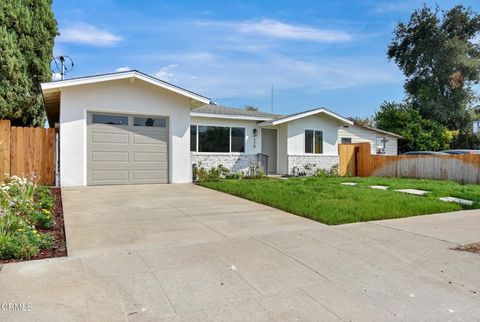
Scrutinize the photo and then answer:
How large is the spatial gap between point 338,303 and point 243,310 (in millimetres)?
840

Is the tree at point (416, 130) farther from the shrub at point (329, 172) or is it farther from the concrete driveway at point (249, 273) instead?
the concrete driveway at point (249, 273)

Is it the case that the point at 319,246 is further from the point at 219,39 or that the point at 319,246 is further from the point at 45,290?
the point at 219,39

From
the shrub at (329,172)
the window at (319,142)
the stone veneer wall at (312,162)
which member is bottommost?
the shrub at (329,172)

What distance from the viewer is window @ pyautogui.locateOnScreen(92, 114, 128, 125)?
10961 mm

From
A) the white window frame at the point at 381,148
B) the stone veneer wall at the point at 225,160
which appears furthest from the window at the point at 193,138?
the white window frame at the point at 381,148

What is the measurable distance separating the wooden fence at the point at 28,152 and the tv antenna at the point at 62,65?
6.90 metres

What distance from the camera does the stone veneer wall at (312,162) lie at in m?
16.3

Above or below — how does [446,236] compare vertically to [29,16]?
below

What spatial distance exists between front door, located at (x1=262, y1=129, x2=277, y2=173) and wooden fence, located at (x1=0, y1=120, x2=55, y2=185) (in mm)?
9555

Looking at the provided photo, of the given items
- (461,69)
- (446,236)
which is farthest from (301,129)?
(461,69)

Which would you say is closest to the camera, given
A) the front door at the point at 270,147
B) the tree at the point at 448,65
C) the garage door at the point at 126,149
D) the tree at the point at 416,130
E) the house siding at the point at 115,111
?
the house siding at the point at 115,111

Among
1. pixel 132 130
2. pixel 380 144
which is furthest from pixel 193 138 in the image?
pixel 380 144

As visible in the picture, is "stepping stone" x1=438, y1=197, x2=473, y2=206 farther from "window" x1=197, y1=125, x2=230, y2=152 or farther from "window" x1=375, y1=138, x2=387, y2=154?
"window" x1=375, y1=138, x2=387, y2=154

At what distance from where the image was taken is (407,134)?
2522 cm
